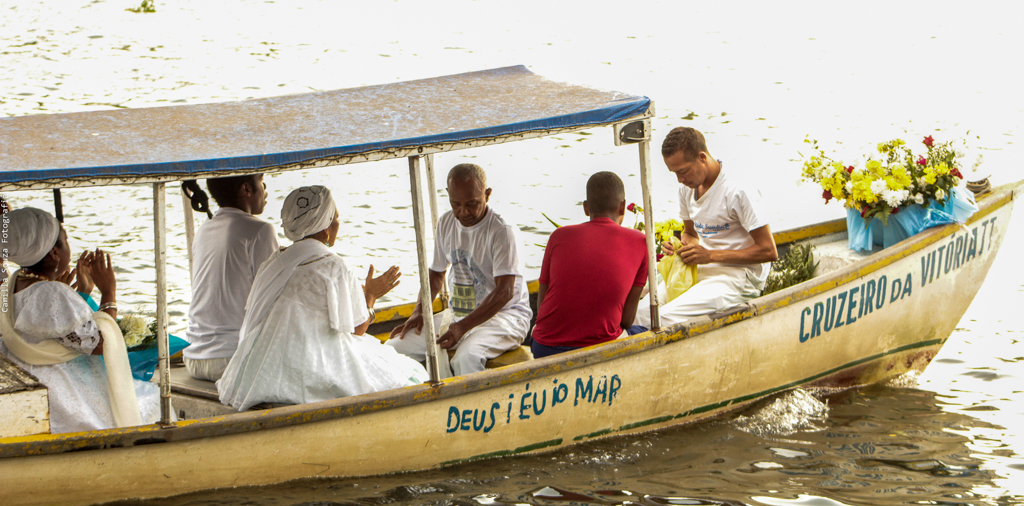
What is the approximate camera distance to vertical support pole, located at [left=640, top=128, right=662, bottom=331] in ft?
15.9

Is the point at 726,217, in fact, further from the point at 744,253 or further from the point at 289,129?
the point at 289,129

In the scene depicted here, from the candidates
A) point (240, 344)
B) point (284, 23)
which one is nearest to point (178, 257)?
point (240, 344)

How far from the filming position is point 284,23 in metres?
18.8

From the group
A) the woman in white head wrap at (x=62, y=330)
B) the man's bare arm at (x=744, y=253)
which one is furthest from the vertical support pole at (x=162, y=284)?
the man's bare arm at (x=744, y=253)

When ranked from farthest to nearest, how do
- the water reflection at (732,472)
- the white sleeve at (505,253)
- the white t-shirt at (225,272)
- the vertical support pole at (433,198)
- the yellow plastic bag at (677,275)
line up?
1. the vertical support pole at (433,198)
2. the yellow plastic bag at (677,275)
3. the white sleeve at (505,253)
4. the white t-shirt at (225,272)
5. the water reflection at (732,472)

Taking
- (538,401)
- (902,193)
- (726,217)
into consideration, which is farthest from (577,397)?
(902,193)

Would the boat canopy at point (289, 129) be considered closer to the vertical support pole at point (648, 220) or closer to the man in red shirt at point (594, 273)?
the vertical support pole at point (648, 220)

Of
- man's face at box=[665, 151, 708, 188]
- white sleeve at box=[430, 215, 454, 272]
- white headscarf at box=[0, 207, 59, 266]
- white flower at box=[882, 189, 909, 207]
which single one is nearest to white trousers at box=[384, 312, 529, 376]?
white sleeve at box=[430, 215, 454, 272]

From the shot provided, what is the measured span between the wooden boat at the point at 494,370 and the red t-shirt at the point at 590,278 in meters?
0.18

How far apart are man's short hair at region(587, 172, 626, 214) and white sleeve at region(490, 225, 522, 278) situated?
422mm

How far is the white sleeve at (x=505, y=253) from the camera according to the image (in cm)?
506

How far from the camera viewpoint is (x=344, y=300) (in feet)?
14.9

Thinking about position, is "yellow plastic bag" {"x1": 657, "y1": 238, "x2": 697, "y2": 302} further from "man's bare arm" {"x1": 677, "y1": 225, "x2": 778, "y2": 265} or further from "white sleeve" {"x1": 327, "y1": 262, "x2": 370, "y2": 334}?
"white sleeve" {"x1": 327, "y1": 262, "x2": 370, "y2": 334}

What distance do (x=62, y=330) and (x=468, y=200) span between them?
1.91 m
